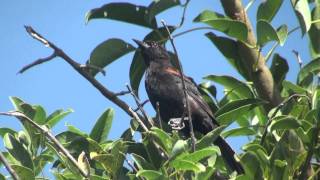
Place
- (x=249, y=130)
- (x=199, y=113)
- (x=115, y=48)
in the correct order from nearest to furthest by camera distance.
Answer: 1. (x=249, y=130)
2. (x=115, y=48)
3. (x=199, y=113)

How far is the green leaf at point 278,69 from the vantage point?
4086 millimetres

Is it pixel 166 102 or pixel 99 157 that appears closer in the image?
pixel 99 157

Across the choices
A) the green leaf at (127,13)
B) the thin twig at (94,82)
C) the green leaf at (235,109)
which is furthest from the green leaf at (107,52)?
the green leaf at (235,109)

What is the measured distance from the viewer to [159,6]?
13.1ft

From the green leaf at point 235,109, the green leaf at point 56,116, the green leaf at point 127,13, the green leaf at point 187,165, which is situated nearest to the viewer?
the green leaf at point 187,165

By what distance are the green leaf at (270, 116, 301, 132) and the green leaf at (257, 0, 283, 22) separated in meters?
0.77

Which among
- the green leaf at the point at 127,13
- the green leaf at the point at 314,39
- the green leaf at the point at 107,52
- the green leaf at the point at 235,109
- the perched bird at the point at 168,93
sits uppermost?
the green leaf at the point at 127,13

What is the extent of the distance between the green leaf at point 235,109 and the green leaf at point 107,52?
68 centimetres

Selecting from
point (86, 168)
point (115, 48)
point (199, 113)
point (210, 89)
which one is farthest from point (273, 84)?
point (199, 113)

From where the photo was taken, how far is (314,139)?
11.5ft

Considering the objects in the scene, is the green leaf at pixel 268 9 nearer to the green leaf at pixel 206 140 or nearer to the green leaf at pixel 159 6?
the green leaf at pixel 159 6

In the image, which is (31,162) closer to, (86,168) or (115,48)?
(86,168)

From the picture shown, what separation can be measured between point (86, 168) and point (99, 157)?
227mm

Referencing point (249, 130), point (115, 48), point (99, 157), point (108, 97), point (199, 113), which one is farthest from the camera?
point (199, 113)
